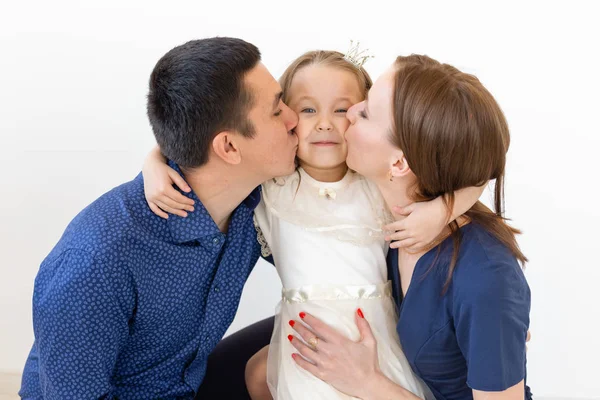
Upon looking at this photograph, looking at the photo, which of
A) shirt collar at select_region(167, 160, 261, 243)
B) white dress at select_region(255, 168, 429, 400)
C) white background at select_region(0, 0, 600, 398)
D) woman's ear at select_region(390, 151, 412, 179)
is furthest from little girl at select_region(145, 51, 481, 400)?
white background at select_region(0, 0, 600, 398)

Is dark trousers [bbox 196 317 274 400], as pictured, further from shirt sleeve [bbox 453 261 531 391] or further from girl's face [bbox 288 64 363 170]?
shirt sleeve [bbox 453 261 531 391]

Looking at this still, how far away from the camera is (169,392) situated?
2.04m

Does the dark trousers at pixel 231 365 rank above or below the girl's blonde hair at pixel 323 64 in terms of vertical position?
below

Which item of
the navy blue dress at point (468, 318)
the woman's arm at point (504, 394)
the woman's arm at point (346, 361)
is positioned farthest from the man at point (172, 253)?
the woman's arm at point (504, 394)

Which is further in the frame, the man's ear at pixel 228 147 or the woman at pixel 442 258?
the man's ear at pixel 228 147

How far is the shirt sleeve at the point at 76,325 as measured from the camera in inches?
69.1

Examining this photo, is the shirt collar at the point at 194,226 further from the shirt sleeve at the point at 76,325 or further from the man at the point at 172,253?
the shirt sleeve at the point at 76,325

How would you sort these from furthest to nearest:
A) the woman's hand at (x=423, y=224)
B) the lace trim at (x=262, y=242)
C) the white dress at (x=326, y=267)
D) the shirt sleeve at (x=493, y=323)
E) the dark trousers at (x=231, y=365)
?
the dark trousers at (x=231, y=365) < the lace trim at (x=262, y=242) < the white dress at (x=326, y=267) < the woman's hand at (x=423, y=224) < the shirt sleeve at (x=493, y=323)

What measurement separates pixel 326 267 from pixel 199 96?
1.85 feet

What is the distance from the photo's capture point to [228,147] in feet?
6.40

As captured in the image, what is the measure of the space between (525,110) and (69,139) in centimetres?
186

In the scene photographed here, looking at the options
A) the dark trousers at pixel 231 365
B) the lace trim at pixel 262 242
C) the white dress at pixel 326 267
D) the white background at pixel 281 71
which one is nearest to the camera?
the white dress at pixel 326 267

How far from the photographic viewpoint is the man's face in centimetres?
193

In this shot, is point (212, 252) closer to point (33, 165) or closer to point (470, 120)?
point (470, 120)
